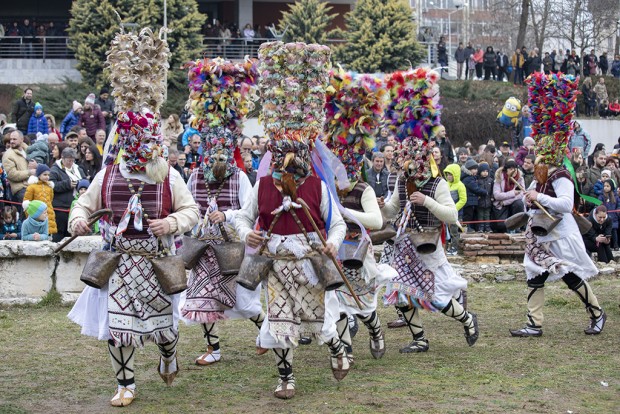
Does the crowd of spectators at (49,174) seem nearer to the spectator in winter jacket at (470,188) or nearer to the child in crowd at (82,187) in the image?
the child in crowd at (82,187)

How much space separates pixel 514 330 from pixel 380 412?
3759 millimetres

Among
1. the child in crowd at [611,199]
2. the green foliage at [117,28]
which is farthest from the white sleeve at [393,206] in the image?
the green foliage at [117,28]

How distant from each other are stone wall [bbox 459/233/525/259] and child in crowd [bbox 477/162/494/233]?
0.97 meters

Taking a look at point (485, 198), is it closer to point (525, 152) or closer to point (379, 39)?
point (525, 152)

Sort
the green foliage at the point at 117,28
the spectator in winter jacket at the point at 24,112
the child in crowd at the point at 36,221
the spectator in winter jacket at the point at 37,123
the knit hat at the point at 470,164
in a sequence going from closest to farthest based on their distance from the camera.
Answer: the child in crowd at the point at 36,221 < the knit hat at the point at 470,164 < the spectator in winter jacket at the point at 37,123 < the spectator in winter jacket at the point at 24,112 < the green foliage at the point at 117,28

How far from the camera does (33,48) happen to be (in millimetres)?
33906

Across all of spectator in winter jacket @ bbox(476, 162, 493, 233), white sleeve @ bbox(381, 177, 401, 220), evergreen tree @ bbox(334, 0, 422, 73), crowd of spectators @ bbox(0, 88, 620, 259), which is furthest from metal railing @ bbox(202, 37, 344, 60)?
white sleeve @ bbox(381, 177, 401, 220)

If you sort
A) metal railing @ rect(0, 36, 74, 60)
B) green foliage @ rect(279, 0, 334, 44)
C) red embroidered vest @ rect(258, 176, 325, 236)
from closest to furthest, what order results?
red embroidered vest @ rect(258, 176, 325, 236) < metal railing @ rect(0, 36, 74, 60) < green foliage @ rect(279, 0, 334, 44)

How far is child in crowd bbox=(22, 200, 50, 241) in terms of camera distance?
13.9 metres

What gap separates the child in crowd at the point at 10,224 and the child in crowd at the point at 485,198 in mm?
7309

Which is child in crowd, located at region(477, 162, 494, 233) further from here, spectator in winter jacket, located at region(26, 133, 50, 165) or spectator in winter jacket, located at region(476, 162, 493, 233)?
spectator in winter jacket, located at region(26, 133, 50, 165)

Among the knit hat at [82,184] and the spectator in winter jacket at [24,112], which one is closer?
the knit hat at [82,184]

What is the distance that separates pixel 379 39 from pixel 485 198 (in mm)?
17757

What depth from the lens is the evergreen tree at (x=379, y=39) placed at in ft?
113
